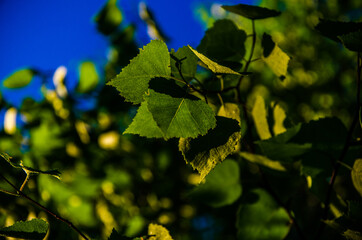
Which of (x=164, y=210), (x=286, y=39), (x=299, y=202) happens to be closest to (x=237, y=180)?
(x=299, y=202)

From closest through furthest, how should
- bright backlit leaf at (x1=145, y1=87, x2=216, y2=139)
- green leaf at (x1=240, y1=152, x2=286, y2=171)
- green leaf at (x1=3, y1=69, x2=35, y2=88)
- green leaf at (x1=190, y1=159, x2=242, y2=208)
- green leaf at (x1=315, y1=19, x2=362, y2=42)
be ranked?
1. bright backlit leaf at (x1=145, y1=87, x2=216, y2=139)
2. green leaf at (x1=315, y1=19, x2=362, y2=42)
3. green leaf at (x1=240, y1=152, x2=286, y2=171)
4. green leaf at (x1=190, y1=159, x2=242, y2=208)
5. green leaf at (x1=3, y1=69, x2=35, y2=88)

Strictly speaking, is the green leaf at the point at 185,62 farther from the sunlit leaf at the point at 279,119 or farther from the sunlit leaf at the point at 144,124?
the sunlit leaf at the point at 279,119

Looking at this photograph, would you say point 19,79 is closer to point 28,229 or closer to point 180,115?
point 28,229

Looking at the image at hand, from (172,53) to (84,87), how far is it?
897 millimetres

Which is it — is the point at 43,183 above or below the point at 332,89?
above

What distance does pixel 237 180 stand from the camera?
2.39 feet

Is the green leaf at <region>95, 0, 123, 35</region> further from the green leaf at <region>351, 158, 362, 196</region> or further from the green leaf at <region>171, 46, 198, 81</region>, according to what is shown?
the green leaf at <region>351, 158, 362, 196</region>

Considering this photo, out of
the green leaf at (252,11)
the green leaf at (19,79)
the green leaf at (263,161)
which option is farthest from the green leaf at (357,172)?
the green leaf at (19,79)

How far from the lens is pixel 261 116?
61 cm

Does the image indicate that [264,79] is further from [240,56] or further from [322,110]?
[240,56]

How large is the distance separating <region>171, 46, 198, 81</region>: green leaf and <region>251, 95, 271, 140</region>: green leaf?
0.70 feet

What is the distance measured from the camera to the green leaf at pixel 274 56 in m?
0.49

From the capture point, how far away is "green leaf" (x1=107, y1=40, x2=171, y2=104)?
0.39 meters

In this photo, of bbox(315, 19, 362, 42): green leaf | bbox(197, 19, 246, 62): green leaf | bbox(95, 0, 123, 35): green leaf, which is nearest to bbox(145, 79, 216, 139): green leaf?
bbox(197, 19, 246, 62): green leaf
